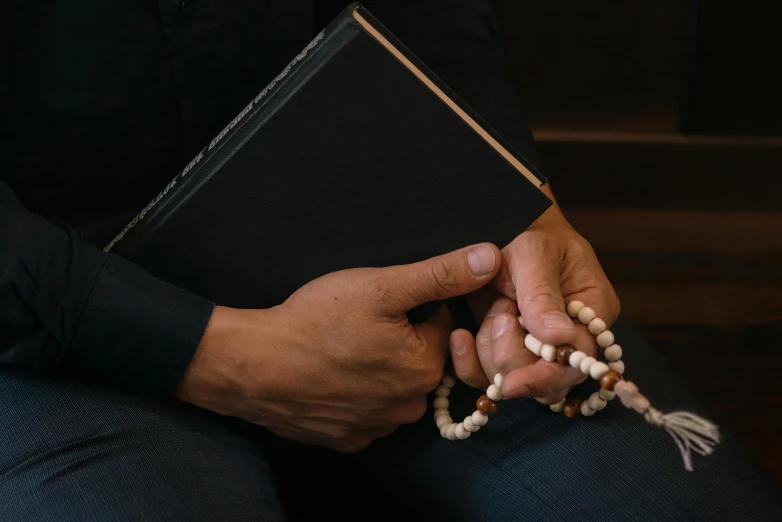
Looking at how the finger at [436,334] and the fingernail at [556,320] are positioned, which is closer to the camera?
the fingernail at [556,320]

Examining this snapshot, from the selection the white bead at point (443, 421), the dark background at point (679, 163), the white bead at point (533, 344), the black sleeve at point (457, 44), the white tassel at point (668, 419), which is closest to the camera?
the white tassel at point (668, 419)

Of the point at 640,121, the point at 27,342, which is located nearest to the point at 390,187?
the point at 27,342

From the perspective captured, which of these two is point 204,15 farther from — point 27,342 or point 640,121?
point 640,121

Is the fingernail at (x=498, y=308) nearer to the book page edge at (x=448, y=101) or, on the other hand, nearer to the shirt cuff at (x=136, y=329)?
the book page edge at (x=448, y=101)

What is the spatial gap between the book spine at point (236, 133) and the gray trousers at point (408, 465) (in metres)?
0.16

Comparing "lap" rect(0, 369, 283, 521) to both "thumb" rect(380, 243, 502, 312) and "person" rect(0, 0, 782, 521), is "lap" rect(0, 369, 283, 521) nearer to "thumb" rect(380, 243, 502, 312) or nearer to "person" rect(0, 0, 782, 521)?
"person" rect(0, 0, 782, 521)

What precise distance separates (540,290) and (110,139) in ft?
1.32

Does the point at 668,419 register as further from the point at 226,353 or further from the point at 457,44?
the point at 457,44

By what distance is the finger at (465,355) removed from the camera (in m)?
0.63

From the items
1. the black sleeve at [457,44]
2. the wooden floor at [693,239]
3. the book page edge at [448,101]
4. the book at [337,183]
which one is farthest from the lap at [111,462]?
the wooden floor at [693,239]

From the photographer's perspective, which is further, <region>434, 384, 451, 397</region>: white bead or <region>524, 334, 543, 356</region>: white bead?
<region>434, 384, 451, 397</region>: white bead

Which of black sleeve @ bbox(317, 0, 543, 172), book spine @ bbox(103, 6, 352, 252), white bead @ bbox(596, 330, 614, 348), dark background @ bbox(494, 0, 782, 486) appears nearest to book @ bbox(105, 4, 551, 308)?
book spine @ bbox(103, 6, 352, 252)

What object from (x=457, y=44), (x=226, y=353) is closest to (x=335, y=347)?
(x=226, y=353)

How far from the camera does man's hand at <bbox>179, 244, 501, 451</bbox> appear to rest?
61 cm
